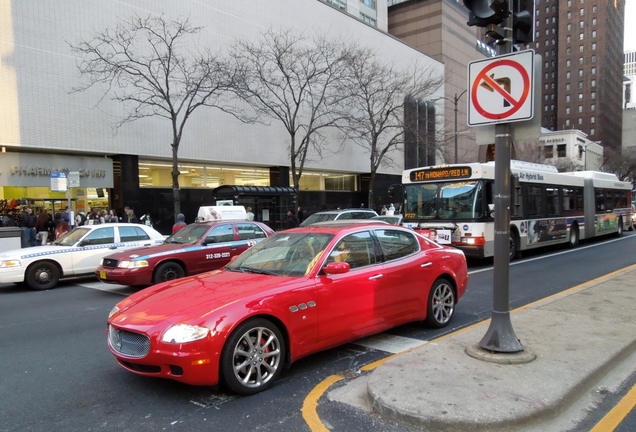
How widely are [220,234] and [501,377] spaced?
7907mm

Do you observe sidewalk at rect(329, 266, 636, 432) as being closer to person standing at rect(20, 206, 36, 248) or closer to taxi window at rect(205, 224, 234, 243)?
taxi window at rect(205, 224, 234, 243)

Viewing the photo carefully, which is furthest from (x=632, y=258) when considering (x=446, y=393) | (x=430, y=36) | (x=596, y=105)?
(x=596, y=105)

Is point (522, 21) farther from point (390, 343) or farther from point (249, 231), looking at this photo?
point (249, 231)

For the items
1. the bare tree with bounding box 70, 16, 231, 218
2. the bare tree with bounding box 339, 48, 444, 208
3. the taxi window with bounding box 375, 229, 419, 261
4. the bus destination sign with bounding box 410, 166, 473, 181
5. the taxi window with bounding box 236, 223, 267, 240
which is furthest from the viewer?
the bare tree with bounding box 339, 48, 444, 208

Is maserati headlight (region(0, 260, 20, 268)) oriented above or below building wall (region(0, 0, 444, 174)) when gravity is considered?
below

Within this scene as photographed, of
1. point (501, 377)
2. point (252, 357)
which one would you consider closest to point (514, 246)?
point (501, 377)

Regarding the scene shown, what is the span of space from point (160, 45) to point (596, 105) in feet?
375

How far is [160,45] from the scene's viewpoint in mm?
23469

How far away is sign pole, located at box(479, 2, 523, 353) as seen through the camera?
4461 millimetres

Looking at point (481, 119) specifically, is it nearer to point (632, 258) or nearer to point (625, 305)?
point (625, 305)

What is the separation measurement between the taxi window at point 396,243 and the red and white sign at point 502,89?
5.64 ft

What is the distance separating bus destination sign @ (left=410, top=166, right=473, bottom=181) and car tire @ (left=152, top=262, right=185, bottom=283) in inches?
277

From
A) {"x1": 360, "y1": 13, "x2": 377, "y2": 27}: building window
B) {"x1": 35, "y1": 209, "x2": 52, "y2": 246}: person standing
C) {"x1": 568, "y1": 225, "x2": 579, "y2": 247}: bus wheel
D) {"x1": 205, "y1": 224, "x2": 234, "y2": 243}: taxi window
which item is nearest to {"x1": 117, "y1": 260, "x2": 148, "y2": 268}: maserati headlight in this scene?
{"x1": 205, "y1": 224, "x2": 234, "y2": 243}: taxi window

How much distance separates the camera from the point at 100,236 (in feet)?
36.4
